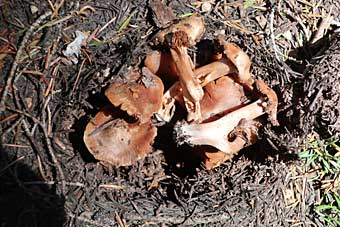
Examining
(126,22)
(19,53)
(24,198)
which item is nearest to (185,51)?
(126,22)

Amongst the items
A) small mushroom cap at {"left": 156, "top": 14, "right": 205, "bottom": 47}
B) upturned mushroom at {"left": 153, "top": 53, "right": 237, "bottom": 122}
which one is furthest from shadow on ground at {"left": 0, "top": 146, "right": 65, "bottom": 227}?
small mushroom cap at {"left": 156, "top": 14, "right": 205, "bottom": 47}

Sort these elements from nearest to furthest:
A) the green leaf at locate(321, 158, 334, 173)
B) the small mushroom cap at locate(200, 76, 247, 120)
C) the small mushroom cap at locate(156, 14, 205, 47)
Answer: the small mushroom cap at locate(156, 14, 205, 47) → the small mushroom cap at locate(200, 76, 247, 120) → the green leaf at locate(321, 158, 334, 173)

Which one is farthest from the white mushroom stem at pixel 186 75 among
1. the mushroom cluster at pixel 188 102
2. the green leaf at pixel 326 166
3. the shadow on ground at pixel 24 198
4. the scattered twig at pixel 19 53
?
the green leaf at pixel 326 166

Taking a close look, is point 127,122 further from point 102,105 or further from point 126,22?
point 126,22

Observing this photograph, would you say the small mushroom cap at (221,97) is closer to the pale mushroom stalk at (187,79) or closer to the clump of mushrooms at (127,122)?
the pale mushroom stalk at (187,79)

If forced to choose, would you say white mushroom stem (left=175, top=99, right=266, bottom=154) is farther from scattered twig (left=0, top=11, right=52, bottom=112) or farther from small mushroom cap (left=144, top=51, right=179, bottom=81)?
scattered twig (left=0, top=11, right=52, bottom=112)

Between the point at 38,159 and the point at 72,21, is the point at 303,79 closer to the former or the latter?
the point at 72,21

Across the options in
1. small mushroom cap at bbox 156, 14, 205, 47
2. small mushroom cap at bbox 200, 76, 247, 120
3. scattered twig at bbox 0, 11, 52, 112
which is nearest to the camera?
small mushroom cap at bbox 156, 14, 205, 47

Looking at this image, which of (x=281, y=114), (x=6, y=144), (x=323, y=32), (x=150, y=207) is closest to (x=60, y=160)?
(x=6, y=144)
